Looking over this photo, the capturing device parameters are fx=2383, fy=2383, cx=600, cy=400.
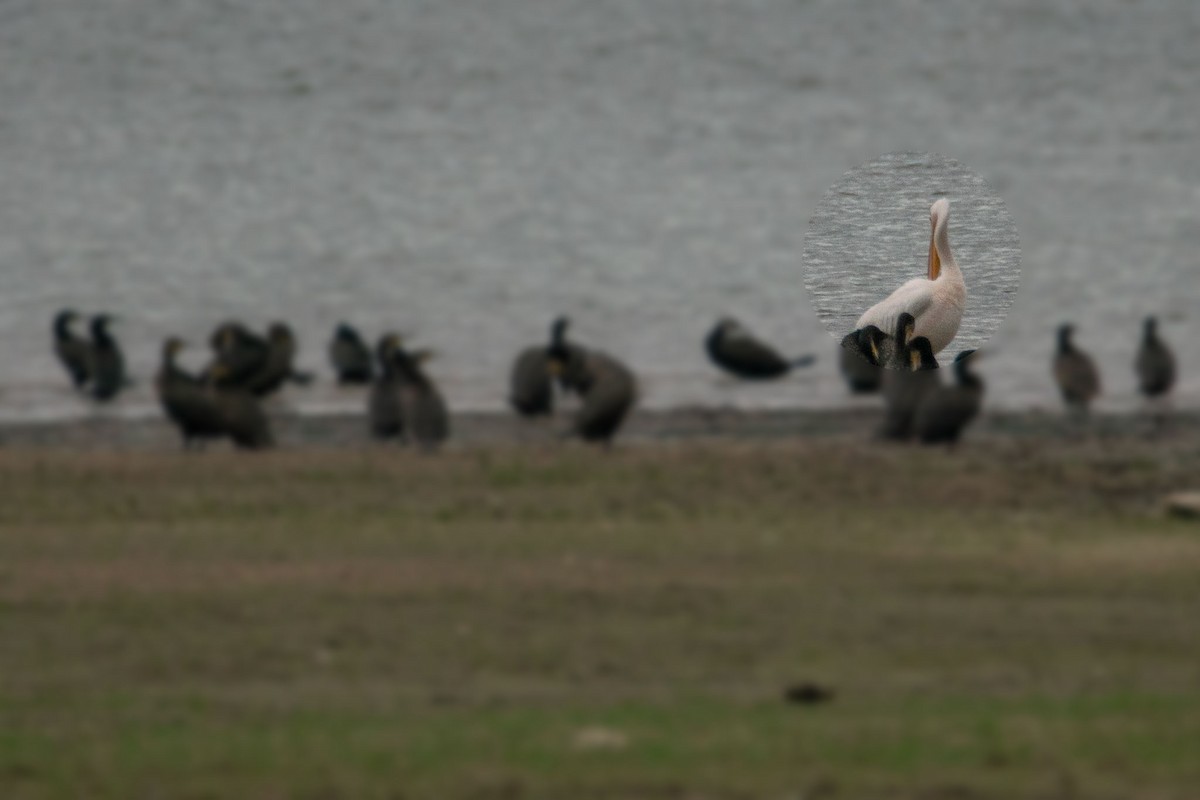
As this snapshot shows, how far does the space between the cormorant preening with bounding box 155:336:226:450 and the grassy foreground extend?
2196 millimetres

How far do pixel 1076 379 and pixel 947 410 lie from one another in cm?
397

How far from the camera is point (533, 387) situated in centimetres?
2347

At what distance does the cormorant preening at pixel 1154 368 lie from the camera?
25.7 metres

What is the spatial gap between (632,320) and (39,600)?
1022 inches

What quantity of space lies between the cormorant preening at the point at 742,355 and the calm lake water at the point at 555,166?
0.31 meters

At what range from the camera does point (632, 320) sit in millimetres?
37562

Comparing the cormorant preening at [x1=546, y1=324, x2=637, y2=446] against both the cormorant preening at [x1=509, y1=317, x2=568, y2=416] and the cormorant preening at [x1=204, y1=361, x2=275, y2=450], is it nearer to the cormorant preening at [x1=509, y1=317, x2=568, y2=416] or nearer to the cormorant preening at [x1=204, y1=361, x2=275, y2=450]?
the cormorant preening at [x1=509, y1=317, x2=568, y2=416]

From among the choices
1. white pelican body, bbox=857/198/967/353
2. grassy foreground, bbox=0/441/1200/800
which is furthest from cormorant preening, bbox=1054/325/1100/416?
white pelican body, bbox=857/198/967/353

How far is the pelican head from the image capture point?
606 centimetres

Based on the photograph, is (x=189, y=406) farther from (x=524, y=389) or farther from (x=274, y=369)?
(x=274, y=369)

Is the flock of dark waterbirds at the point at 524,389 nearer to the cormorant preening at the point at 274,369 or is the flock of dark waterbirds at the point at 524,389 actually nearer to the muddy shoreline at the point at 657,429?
the cormorant preening at the point at 274,369

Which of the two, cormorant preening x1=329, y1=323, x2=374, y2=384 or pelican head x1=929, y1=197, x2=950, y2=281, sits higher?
pelican head x1=929, y1=197, x2=950, y2=281

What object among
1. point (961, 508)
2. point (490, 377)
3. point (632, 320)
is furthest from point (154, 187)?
point (961, 508)

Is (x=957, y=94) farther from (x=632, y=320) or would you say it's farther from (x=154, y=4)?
(x=632, y=320)
